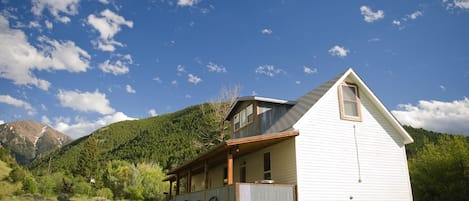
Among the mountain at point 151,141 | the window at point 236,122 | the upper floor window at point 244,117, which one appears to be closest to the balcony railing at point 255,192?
the upper floor window at point 244,117

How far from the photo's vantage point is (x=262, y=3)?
18750 mm

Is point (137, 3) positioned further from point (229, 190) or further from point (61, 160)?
point (61, 160)

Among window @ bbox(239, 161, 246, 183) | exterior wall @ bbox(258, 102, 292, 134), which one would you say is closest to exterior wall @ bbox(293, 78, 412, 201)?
exterior wall @ bbox(258, 102, 292, 134)

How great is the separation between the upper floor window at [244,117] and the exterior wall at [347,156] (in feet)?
13.6

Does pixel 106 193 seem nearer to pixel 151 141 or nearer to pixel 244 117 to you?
pixel 151 141

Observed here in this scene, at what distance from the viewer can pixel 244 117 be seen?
61.5ft

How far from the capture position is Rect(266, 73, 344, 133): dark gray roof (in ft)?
47.7

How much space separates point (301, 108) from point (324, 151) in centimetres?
223

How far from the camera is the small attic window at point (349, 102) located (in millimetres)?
15273

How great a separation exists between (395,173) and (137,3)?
16237mm

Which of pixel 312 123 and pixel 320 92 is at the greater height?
pixel 320 92

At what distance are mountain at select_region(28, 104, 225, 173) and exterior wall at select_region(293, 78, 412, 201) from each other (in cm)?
2497

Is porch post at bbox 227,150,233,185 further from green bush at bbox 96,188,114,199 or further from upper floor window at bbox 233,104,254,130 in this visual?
green bush at bbox 96,188,114,199

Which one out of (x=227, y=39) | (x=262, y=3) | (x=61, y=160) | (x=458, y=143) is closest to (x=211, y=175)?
(x=227, y=39)
